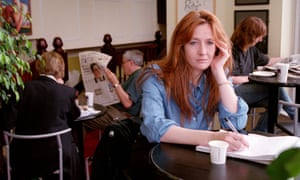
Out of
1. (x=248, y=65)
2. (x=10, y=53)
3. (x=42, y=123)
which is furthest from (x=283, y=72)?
(x=10, y=53)

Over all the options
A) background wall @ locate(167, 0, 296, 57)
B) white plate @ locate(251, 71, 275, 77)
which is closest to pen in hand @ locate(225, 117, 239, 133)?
white plate @ locate(251, 71, 275, 77)

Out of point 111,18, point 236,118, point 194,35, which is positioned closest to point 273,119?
point 236,118

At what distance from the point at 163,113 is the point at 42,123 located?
1056 millimetres

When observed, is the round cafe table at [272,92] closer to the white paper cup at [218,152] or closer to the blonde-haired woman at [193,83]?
the blonde-haired woman at [193,83]

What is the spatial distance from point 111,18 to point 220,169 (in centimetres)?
398

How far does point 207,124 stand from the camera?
1.72 metres

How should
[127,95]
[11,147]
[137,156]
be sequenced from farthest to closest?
[127,95]
[11,147]
[137,156]

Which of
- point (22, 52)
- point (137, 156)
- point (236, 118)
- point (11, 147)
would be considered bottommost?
point (11, 147)

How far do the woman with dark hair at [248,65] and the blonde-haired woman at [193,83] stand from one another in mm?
1786

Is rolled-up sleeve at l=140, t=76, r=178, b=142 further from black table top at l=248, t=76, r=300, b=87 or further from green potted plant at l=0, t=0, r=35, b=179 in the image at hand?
black table top at l=248, t=76, r=300, b=87

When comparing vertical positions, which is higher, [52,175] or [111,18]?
[111,18]

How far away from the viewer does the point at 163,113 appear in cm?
161

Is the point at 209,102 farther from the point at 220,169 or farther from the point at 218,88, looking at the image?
the point at 220,169

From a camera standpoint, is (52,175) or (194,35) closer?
(194,35)
